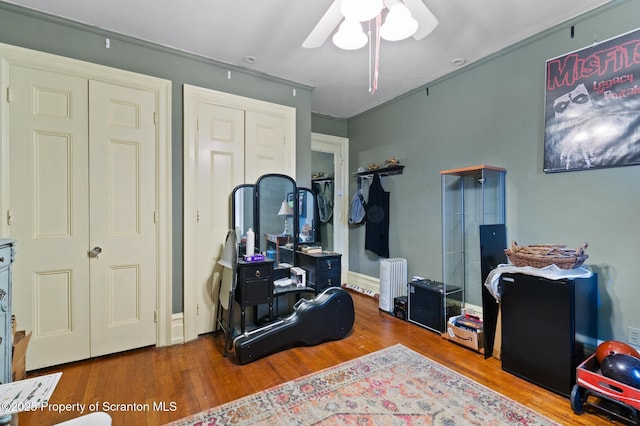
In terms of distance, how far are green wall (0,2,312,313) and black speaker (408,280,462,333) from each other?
1.81 meters

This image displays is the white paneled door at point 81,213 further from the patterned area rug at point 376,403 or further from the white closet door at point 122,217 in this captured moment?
the patterned area rug at point 376,403

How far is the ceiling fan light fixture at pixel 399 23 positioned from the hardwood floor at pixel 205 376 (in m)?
2.28

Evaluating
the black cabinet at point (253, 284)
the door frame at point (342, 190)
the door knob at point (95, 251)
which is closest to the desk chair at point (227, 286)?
the black cabinet at point (253, 284)

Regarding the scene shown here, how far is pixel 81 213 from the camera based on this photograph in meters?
2.36

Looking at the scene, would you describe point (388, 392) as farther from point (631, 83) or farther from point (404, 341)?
point (631, 83)

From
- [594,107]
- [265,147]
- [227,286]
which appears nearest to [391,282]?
[227,286]

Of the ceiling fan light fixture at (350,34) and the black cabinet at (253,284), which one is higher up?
the ceiling fan light fixture at (350,34)

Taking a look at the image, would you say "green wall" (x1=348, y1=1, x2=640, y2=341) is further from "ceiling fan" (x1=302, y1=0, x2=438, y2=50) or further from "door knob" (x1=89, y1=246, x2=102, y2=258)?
"door knob" (x1=89, y1=246, x2=102, y2=258)

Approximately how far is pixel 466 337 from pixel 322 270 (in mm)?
1424

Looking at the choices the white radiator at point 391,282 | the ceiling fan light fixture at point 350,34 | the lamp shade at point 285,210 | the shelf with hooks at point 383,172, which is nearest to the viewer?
the ceiling fan light fixture at point 350,34

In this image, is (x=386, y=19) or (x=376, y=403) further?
(x=376, y=403)

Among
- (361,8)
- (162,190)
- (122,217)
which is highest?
(361,8)

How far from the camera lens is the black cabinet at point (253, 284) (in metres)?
2.51

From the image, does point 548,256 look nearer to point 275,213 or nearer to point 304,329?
point 304,329
